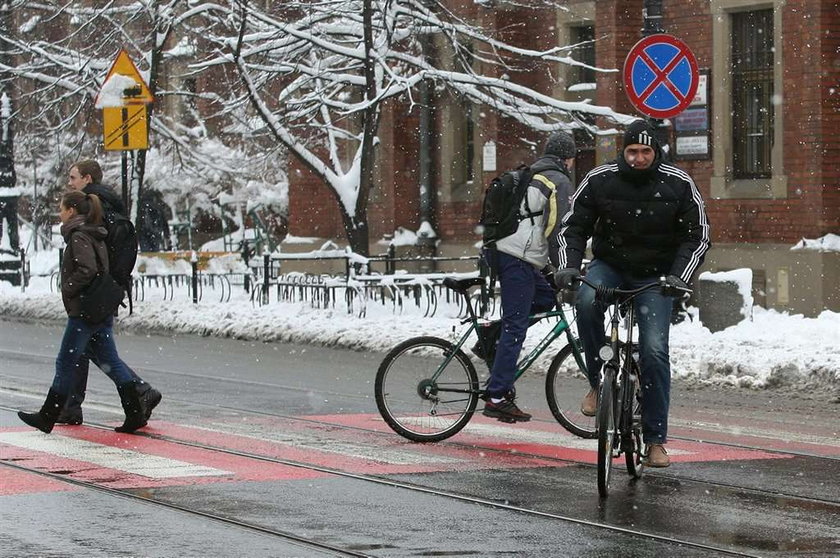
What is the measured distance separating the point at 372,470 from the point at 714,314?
27.6ft

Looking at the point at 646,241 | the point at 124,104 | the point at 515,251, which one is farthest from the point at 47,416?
the point at 124,104

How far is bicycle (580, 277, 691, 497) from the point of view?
857 centimetres

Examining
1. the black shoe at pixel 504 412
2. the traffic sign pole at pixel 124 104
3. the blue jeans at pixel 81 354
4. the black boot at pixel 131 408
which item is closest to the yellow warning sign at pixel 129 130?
the traffic sign pole at pixel 124 104

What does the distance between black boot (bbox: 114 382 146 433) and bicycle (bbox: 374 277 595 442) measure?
5.62ft

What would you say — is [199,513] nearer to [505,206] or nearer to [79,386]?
[505,206]

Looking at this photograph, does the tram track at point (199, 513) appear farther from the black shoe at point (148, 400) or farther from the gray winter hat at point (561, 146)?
the gray winter hat at point (561, 146)

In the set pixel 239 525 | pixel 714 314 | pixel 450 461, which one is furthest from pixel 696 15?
pixel 239 525

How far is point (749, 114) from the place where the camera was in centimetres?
2445

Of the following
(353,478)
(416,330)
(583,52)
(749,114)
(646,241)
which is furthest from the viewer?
(583,52)

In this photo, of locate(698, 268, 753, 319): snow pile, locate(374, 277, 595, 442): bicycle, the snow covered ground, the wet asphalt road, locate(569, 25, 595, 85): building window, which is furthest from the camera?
locate(569, 25, 595, 85): building window

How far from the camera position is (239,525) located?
26.0ft

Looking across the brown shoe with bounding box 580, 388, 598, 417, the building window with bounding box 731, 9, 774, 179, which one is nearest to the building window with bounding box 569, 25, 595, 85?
the building window with bounding box 731, 9, 774, 179

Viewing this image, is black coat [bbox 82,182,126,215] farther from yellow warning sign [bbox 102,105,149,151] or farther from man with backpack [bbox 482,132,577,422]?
yellow warning sign [bbox 102,105,149,151]

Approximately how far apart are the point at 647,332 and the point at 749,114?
16.0 metres
